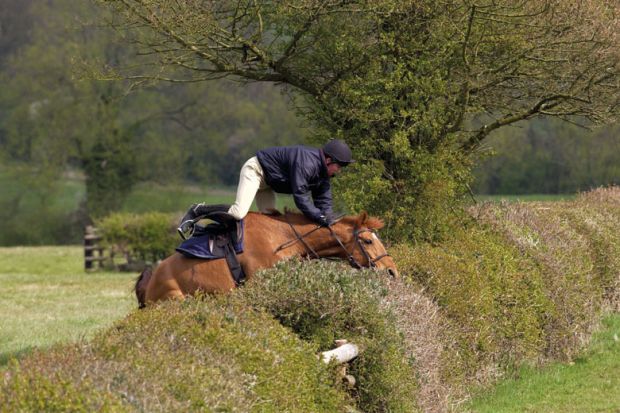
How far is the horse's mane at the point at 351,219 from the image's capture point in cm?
882

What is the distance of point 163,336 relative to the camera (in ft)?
18.2

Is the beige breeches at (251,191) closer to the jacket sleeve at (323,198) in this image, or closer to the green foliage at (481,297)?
the jacket sleeve at (323,198)

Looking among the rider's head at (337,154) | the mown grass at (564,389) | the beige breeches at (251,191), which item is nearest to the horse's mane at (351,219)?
the beige breeches at (251,191)

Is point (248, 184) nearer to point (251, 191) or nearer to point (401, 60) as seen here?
point (251, 191)

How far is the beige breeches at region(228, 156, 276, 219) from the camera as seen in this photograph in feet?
29.1

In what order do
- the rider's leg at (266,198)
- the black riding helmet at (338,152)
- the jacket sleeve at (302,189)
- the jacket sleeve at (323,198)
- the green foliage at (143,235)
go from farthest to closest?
1. the green foliage at (143,235)
2. the rider's leg at (266,198)
3. the jacket sleeve at (323,198)
4. the black riding helmet at (338,152)
5. the jacket sleeve at (302,189)

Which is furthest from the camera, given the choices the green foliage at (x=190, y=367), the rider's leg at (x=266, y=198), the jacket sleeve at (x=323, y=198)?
the rider's leg at (x=266, y=198)

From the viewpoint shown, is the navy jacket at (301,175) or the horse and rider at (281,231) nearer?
the horse and rider at (281,231)

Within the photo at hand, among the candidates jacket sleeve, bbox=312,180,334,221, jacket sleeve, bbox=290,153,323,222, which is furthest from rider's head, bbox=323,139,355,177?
jacket sleeve, bbox=312,180,334,221

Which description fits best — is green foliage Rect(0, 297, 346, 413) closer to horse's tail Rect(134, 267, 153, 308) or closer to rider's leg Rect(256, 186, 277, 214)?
horse's tail Rect(134, 267, 153, 308)

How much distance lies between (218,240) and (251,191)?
2.20 feet

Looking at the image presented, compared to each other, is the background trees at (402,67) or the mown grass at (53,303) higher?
the background trees at (402,67)

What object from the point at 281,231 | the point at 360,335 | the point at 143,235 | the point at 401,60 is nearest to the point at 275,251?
the point at 281,231

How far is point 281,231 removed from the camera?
29.1 ft
